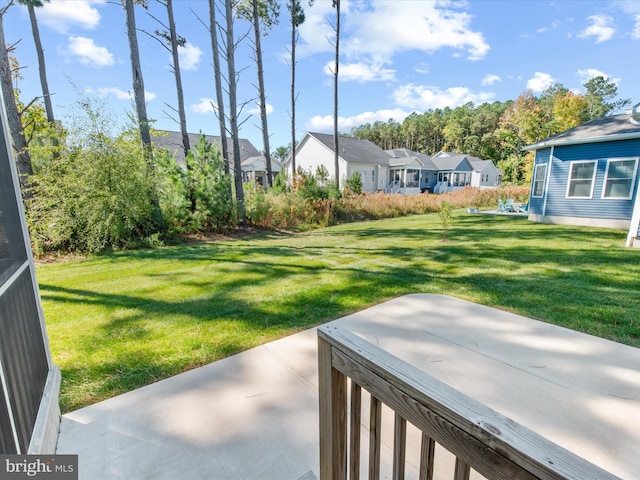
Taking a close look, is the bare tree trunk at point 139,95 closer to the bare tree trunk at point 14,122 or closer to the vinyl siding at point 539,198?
the bare tree trunk at point 14,122

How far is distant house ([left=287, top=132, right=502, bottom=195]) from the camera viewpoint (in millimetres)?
26250

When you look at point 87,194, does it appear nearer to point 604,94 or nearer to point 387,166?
point 387,166

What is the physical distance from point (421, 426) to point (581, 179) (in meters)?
13.5

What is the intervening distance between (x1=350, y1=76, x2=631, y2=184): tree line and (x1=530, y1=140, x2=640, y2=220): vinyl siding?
15.1m

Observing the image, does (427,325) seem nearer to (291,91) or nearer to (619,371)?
(619,371)

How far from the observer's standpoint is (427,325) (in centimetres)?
329

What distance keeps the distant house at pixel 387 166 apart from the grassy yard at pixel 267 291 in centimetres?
1736

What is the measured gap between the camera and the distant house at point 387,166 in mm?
26250

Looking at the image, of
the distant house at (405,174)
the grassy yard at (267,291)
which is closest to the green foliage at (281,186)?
the grassy yard at (267,291)

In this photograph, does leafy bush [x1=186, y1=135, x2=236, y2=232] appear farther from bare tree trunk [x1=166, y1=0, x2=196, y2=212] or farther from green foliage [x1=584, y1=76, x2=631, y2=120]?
green foliage [x1=584, y1=76, x2=631, y2=120]

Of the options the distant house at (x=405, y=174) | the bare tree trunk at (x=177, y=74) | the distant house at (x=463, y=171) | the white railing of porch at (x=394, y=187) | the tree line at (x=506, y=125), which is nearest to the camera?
the bare tree trunk at (x=177, y=74)

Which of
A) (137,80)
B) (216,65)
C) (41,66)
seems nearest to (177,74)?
(216,65)

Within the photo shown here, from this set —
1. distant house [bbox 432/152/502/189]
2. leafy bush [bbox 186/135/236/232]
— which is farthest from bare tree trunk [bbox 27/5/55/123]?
distant house [bbox 432/152/502/189]

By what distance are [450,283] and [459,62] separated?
26814mm
